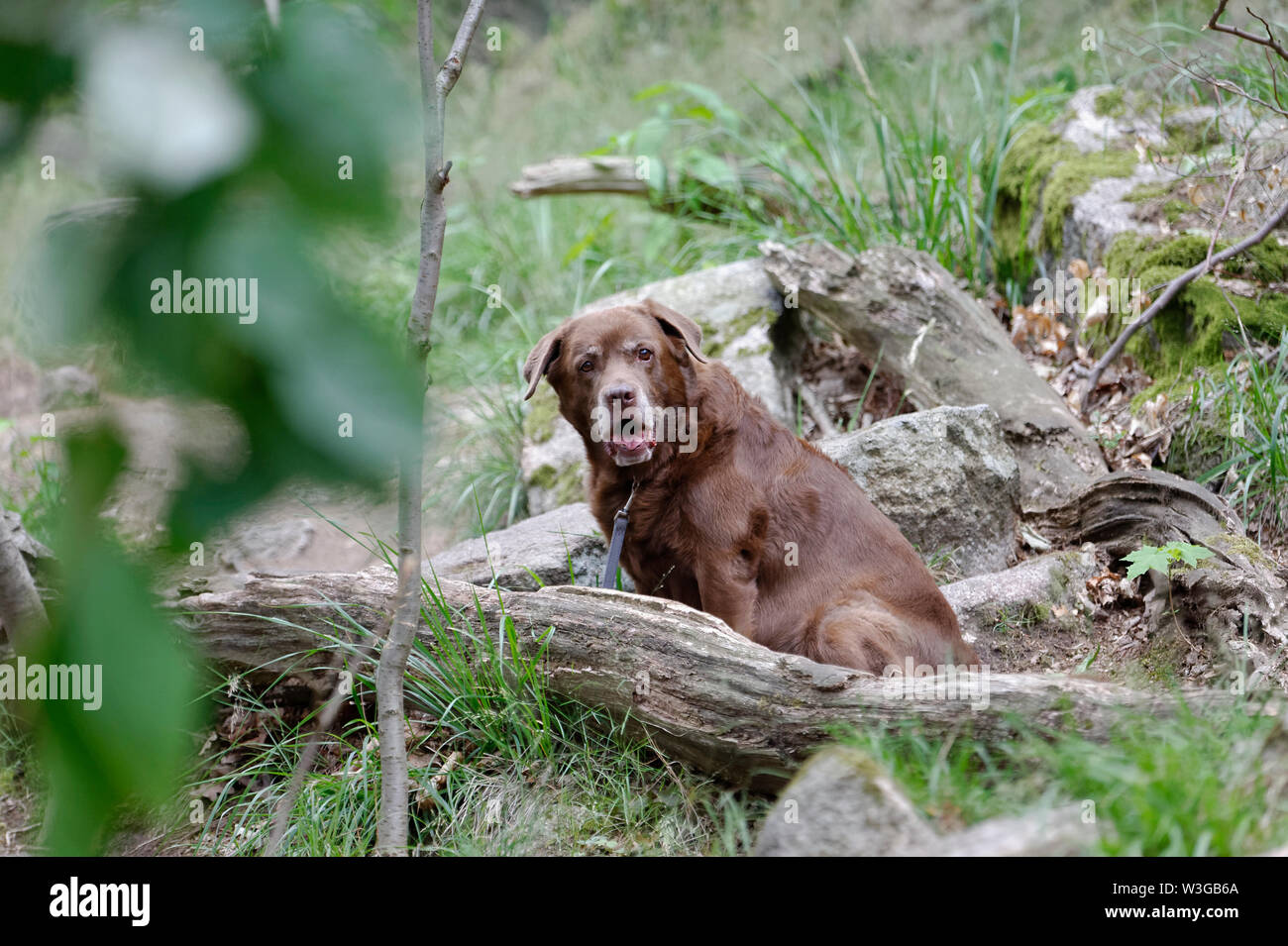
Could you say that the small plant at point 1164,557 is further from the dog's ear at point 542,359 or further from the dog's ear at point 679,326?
the dog's ear at point 542,359

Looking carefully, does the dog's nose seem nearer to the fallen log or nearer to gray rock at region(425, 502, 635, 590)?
the fallen log

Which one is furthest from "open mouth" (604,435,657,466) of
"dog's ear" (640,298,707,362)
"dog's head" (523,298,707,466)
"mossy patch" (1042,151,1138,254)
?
"mossy patch" (1042,151,1138,254)

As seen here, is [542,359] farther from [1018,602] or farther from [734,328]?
[1018,602]

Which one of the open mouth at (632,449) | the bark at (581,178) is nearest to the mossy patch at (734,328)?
the open mouth at (632,449)

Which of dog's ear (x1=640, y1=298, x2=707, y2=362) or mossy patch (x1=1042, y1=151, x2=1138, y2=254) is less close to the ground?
mossy patch (x1=1042, y1=151, x2=1138, y2=254)

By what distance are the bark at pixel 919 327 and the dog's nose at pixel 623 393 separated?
2.02 meters

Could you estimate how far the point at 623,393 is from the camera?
3758 millimetres

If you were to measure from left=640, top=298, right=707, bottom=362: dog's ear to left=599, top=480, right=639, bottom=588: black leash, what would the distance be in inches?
22.6

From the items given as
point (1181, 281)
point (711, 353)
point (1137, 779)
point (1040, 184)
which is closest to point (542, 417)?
point (711, 353)

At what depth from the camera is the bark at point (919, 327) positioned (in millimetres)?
5230

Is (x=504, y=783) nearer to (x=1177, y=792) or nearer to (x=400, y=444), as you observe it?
(x=1177, y=792)

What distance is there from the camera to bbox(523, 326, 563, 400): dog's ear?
400 centimetres

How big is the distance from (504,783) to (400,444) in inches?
117
